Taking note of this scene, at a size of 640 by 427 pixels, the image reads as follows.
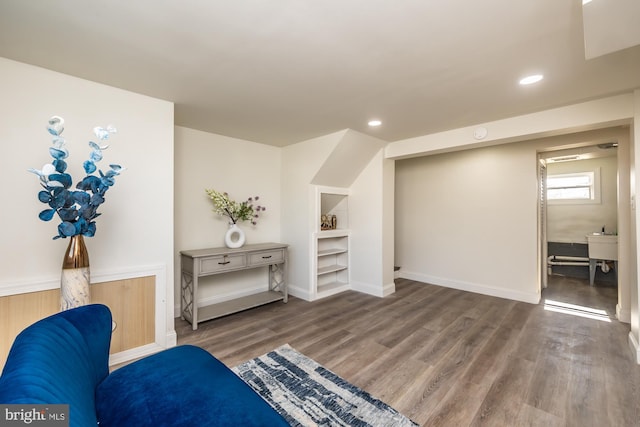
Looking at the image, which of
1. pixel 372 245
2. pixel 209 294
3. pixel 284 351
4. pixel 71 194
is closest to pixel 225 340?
pixel 284 351

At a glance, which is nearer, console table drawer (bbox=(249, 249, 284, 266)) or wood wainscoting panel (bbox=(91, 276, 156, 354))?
wood wainscoting panel (bbox=(91, 276, 156, 354))

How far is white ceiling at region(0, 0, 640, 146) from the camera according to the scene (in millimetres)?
1408

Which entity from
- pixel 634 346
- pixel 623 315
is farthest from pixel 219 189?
pixel 623 315

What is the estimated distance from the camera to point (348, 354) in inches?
94.7

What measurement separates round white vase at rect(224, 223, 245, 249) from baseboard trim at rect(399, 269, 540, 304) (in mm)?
3167

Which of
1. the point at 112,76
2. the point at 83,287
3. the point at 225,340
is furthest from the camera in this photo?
the point at 225,340

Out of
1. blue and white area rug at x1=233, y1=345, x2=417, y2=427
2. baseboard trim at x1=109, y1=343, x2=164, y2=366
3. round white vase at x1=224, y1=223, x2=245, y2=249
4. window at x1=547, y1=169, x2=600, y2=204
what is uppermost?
window at x1=547, y1=169, x2=600, y2=204

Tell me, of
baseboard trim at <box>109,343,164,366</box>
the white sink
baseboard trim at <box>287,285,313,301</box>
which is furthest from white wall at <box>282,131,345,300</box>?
the white sink

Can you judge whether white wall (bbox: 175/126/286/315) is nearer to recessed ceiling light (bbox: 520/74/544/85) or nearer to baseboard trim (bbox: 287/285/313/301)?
baseboard trim (bbox: 287/285/313/301)

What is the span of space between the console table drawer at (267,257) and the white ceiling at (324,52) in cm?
174

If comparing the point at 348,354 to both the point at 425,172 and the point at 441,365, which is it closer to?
the point at 441,365

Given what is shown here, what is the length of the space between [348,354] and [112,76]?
3015mm

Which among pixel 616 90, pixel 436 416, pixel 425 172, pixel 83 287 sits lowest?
pixel 436 416

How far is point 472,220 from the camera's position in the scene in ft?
14.1
